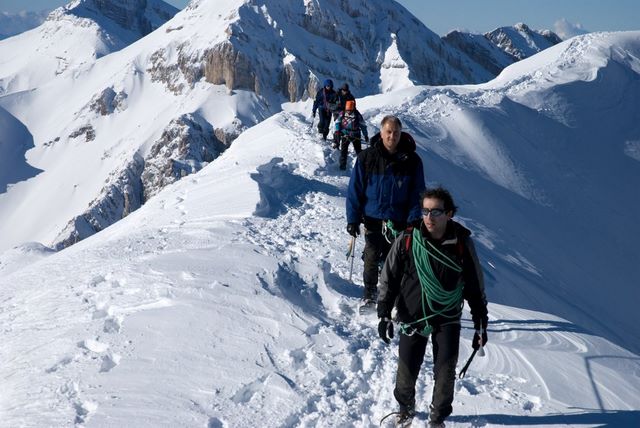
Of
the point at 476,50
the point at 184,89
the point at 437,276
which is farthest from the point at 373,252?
the point at 476,50

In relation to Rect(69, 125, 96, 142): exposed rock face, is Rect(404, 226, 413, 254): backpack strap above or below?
above

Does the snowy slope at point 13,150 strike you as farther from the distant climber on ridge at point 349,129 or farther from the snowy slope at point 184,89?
the distant climber on ridge at point 349,129

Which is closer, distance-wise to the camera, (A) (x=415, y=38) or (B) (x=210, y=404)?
(B) (x=210, y=404)

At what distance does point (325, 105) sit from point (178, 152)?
10223cm

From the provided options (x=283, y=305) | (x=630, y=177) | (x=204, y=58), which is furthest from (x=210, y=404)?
(x=204, y=58)

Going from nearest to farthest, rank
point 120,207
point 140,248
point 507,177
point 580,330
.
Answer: point 580,330, point 140,248, point 507,177, point 120,207

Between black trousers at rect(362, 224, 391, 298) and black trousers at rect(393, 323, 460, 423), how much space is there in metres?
2.21

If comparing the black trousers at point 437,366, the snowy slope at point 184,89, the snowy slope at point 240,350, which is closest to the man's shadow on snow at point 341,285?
the snowy slope at point 240,350

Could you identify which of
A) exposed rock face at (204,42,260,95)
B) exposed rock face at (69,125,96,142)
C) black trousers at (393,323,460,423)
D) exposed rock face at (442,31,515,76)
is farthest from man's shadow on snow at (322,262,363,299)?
exposed rock face at (442,31,515,76)

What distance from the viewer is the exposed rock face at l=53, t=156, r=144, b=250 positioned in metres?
98.9

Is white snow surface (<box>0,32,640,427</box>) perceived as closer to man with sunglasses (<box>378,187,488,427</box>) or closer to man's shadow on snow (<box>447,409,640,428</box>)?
man's shadow on snow (<box>447,409,640,428</box>)

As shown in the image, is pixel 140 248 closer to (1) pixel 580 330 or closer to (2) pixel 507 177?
(1) pixel 580 330

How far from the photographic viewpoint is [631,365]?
6.88 m

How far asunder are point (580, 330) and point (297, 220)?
17.3ft
